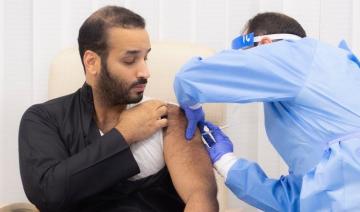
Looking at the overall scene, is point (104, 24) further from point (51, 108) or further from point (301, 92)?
point (301, 92)

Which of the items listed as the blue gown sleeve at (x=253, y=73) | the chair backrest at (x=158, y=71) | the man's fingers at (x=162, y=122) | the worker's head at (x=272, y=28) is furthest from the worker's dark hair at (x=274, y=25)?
the man's fingers at (x=162, y=122)

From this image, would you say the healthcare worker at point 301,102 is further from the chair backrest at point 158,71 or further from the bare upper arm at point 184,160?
the chair backrest at point 158,71

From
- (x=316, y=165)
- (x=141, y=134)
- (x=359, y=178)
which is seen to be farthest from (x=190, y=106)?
(x=359, y=178)

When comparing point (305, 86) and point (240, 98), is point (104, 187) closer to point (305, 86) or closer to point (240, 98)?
point (240, 98)

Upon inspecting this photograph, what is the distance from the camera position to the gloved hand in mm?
1578

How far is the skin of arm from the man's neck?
0.62 feet

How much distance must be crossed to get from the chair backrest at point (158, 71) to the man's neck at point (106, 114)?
178mm

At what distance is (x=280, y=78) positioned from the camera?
1348 millimetres

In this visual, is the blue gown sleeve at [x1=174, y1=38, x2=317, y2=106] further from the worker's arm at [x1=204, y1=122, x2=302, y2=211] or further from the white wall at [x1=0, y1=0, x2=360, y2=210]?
the white wall at [x1=0, y1=0, x2=360, y2=210]


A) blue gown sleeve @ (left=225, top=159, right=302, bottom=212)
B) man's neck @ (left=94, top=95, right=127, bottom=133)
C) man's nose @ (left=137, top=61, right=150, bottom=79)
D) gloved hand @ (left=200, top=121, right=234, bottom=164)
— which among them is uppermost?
man's nose @ (left=137, top=61, right=150, bottom=79)

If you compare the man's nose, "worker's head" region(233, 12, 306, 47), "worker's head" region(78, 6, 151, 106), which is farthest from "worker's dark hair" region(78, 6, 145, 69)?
"worker's head" region(233, 12, 306, 47)

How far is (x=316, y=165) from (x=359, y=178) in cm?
13

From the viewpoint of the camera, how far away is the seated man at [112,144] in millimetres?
1455

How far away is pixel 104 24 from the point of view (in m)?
1.62
